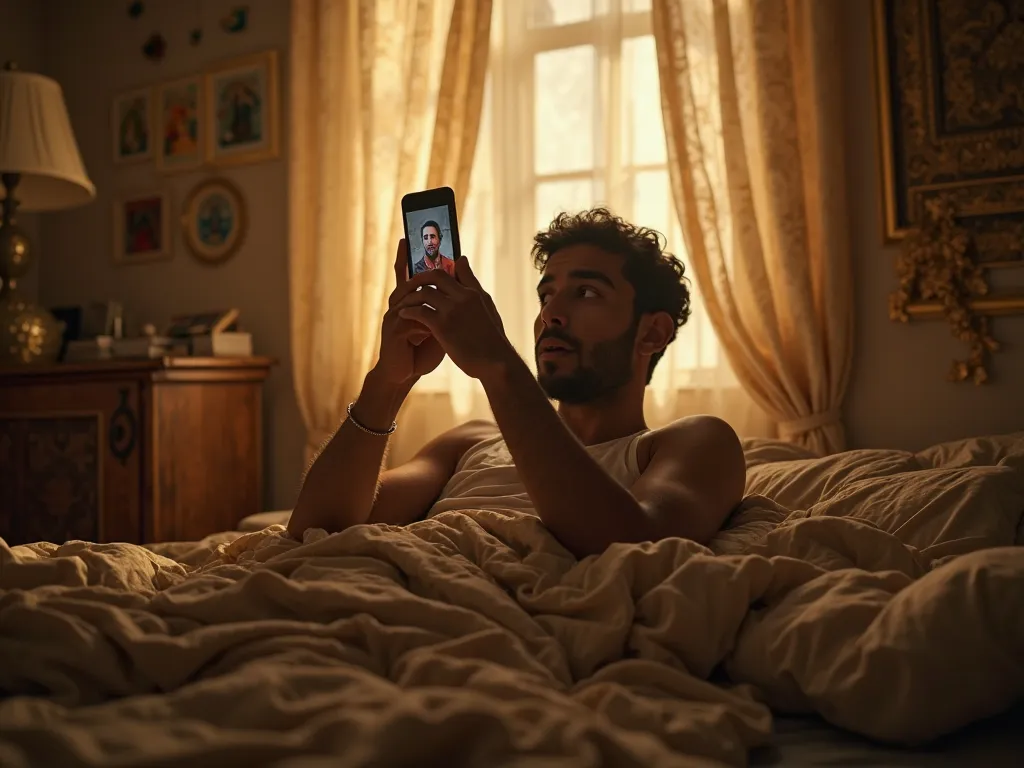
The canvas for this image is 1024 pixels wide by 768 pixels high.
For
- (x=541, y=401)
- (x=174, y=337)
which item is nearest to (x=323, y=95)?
(x=174, y=337)

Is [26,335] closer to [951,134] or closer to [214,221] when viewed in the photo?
[214,221]

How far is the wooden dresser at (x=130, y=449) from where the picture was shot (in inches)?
122

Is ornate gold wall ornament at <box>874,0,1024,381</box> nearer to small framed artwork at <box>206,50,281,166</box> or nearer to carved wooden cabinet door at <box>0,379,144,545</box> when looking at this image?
small framed artwork at <box>206,50,281,166</box>

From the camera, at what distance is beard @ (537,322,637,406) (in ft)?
5.75

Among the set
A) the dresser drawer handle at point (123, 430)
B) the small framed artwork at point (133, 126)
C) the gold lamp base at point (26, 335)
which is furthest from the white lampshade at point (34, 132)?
the dresser drawer handle at point (123, 430)

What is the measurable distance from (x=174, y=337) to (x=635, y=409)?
225 cm

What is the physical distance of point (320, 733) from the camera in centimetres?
71

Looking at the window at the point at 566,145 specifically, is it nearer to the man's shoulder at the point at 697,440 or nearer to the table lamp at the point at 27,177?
the man's shoulder at the point at 697,440

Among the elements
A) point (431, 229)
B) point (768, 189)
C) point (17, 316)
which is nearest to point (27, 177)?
point (17, 316)

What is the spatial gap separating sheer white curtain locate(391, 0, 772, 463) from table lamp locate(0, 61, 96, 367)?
4.57 feet

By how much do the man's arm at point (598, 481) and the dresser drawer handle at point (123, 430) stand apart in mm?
2090

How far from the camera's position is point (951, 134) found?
248cm

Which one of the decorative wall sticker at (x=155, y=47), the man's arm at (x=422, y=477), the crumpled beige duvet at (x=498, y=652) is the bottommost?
the crumpled beige duvet at (x=498, y=652)

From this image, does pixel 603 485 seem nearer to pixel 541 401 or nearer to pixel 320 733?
pixel 541 401
